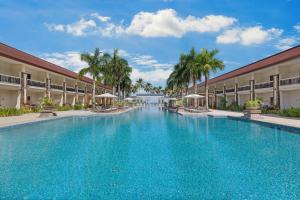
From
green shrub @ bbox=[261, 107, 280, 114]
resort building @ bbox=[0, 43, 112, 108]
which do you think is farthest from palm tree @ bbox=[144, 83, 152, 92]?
green shrub @ bbox=[261, 107, 280, 114]

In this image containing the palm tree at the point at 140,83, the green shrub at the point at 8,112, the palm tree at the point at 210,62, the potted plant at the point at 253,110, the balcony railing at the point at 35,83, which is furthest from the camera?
the palm tree at the point at 140,83

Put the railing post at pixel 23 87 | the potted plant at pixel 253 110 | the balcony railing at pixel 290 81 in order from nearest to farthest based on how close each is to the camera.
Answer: the potted plant at pixel 253 110, the balcony railing at pixel 290 81, the railing post at pixel 23 87

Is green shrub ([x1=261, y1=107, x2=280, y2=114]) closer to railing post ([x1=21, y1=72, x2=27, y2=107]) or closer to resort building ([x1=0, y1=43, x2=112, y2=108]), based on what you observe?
resort building ([x1=0, y1=43, x2=112, y2=108])

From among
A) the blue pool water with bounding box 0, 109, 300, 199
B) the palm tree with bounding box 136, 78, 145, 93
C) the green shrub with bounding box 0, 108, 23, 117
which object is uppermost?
the palm tree with bounding box 136, 78, 145, 93

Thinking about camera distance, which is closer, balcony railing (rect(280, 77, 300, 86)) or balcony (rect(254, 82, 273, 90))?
balcony railing (rect(280, 77, 300, 86))

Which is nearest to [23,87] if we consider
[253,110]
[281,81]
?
[253,110]

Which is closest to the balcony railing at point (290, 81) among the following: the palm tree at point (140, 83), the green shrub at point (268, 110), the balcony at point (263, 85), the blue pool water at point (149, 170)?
the balcony at point (263, 85)

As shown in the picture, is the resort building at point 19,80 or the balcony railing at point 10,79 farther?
the resort building at point 19,80

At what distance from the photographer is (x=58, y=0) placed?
1694 centimetres

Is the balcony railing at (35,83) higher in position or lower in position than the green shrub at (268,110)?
higher

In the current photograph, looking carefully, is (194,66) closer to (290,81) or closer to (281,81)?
(281,81)

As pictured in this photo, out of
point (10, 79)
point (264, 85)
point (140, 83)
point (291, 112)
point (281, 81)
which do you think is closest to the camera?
point (291, 112)

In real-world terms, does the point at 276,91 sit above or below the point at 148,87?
below

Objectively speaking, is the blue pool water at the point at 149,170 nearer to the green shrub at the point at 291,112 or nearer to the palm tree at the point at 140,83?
the green shrub at the point at 291,112
